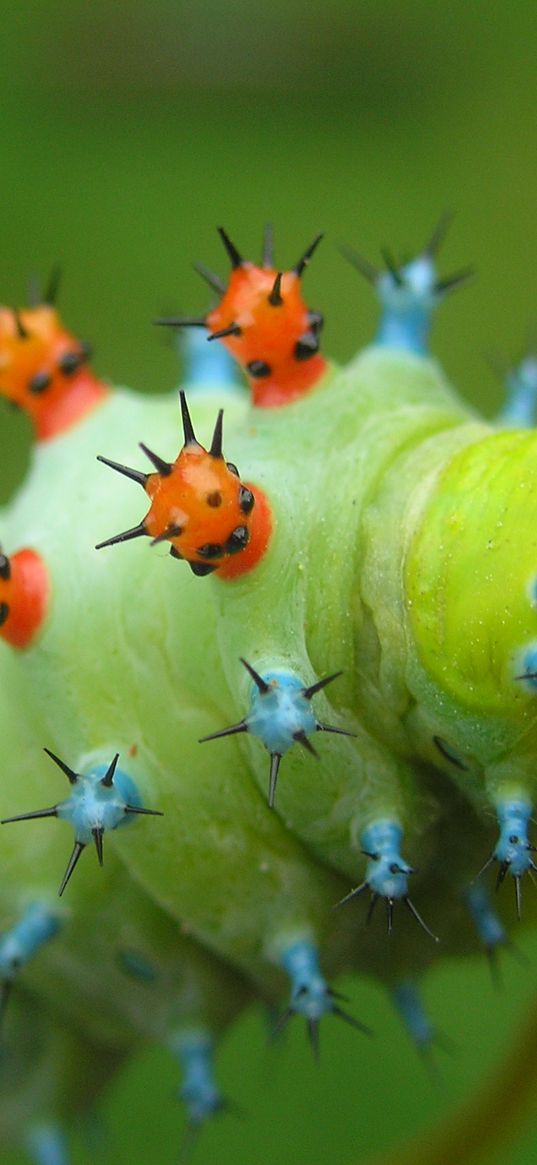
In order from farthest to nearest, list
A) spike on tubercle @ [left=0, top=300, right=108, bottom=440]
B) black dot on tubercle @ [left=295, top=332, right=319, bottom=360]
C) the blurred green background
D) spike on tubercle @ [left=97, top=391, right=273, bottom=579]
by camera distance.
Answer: the blurred green background < spike on tubercle @ [left=0, top=300, right=108, bottom=440] < black dot on tubercle @ [left=295, top=332, right=319, bottom=360] < spike on tubercle @ [left=97, top=391, right=273, bottom=579]

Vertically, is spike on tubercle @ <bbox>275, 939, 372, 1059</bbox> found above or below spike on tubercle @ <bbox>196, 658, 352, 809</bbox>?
below

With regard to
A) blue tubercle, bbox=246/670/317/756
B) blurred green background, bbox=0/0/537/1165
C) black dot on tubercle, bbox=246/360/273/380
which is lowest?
blue tubercle, bbox=246/670/317/756

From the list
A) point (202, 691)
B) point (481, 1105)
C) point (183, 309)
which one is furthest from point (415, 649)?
point (183, 309)

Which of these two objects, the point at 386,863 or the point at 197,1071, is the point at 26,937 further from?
the point at 386,863

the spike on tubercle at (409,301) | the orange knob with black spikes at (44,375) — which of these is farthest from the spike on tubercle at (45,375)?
the spike on tubercle at (409,301)

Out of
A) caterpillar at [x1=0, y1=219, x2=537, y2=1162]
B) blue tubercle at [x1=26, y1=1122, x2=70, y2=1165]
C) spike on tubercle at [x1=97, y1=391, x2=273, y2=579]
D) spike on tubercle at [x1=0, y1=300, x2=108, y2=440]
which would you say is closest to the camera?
spike on tubercle at [x1=97, y1=391, x2=273, y2=579]

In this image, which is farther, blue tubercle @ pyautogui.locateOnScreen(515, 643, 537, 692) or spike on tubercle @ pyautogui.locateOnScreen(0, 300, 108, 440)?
spike on tubercle @ pyautogui.locateOnScreen(0, 300, 108, 440)

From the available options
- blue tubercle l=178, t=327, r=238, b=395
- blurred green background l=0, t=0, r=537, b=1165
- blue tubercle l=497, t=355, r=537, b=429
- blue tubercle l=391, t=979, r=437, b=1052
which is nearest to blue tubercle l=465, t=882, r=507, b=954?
blue tubercle l=391, t=979, r=437, b=1052

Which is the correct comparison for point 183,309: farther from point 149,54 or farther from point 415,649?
point 415,649

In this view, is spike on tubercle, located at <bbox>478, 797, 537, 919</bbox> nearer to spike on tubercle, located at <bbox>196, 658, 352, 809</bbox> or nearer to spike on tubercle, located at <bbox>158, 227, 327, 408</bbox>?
spike on tubercle, located at <bbox>196, 658, 352, 809</bbox>
